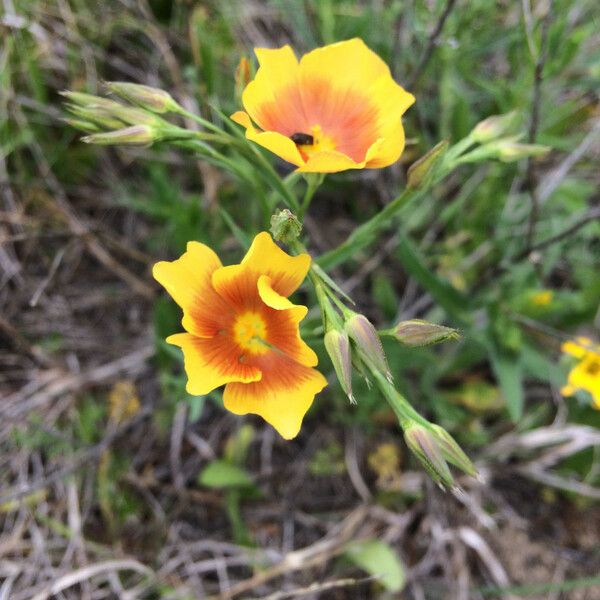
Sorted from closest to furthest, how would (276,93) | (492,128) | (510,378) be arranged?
(276,93)
(492,128)
(510,378)

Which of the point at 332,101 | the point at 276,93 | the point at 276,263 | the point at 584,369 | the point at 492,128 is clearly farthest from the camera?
the point at 584,369

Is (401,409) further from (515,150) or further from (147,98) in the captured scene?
(147,98)

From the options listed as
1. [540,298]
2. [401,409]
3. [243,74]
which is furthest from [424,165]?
[540,298]

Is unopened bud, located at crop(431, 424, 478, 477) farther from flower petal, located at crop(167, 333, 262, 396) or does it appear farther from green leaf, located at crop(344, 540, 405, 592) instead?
green leaf, located at crop(344, 540, 405, 592)

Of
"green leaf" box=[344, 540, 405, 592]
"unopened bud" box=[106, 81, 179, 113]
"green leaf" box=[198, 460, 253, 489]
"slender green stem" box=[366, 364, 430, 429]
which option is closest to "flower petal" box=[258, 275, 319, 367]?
"slender green stem" box=[366, 364, 430, 429]

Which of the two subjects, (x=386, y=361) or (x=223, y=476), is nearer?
(x=386, y=361)

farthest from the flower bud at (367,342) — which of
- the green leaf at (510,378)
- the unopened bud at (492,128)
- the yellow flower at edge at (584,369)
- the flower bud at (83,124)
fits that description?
the yellow flower at edge at (584,369)

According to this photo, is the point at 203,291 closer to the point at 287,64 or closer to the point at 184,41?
the point at 287,64
